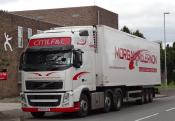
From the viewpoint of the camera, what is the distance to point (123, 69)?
27875 millimetres

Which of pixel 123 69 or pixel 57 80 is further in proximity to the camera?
pixel 123 69

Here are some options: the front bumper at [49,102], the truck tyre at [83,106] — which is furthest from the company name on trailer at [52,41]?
the truck tyre at [83,106]

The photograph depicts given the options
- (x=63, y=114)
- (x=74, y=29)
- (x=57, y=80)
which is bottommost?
(x=63, y=114)

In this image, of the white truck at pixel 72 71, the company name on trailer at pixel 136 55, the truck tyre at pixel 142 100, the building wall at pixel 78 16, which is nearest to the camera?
the white truck at pixel 72 71

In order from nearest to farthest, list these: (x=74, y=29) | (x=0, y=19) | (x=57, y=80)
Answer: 1. (x=57, y=80)
2. (x=74, y=29)
3. (x=0, y=19)

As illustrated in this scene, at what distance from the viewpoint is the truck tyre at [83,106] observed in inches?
884

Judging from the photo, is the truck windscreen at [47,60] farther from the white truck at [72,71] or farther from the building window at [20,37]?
the building window at [20,37]

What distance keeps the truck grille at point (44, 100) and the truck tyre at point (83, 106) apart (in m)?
1.13

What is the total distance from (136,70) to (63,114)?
270 inches

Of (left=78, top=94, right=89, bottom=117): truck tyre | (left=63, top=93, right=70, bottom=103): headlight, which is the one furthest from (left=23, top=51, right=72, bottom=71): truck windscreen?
(left=78, top=94, right=89, bottom=117): truck tyre

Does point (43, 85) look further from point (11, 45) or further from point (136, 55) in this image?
point (11, 45)

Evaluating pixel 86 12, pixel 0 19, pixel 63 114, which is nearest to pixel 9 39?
pixel 0 19

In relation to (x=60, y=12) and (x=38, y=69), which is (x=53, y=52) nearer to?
(x=38, y=69)

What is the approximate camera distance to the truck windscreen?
21875mm
